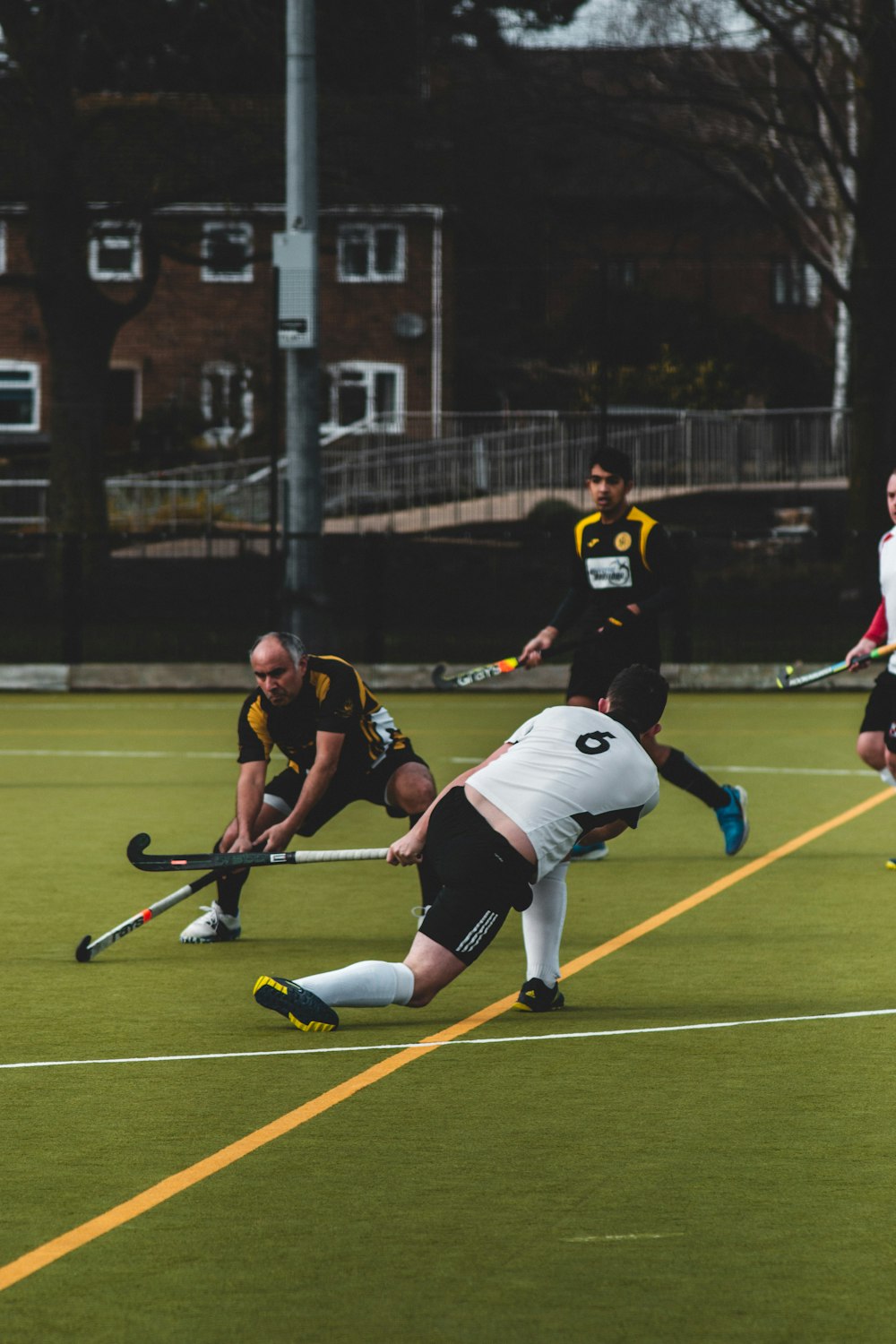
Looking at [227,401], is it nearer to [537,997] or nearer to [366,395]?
[366,395]

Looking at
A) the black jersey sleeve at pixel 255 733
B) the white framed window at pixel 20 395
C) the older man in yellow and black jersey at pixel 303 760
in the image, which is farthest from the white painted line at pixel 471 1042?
the white framed window at pixel 20 395

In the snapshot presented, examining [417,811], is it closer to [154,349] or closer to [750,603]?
[750,603]

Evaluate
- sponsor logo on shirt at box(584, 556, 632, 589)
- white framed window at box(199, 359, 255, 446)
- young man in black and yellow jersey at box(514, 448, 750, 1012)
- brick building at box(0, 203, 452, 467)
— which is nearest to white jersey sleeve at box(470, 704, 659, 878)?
young man in black and yellow jersey at box(514, 448, 750, 1012)

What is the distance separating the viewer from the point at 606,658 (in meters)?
11.8

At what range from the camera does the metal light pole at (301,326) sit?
1997 cm

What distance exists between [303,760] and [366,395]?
19.2 metres

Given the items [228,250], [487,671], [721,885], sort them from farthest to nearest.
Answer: [228,250] → [487,671] → [721,885]

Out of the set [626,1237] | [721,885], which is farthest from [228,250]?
[626,1237]

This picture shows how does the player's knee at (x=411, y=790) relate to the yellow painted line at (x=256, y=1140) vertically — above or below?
above

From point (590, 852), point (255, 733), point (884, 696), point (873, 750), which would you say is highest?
point (255, 733)

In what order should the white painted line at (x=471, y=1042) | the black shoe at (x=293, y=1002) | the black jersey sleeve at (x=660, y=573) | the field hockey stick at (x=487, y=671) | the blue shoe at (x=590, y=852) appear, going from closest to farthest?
the white painted line at (x=471, y=1042) < the black shoe at (x=293, y=1002) < the blue shoe at (x=590, y=852) < the black jersey sleeve at (x=660, y=573) < the field hockey stick at (x=487, y=671)

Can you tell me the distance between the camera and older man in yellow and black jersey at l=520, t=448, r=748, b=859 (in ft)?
37.7

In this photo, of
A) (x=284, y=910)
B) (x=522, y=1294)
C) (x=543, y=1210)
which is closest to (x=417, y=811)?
(x=284, y=910)

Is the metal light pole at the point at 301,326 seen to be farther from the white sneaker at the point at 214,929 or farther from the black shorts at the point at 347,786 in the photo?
the white sneaker at the point at 214,929
